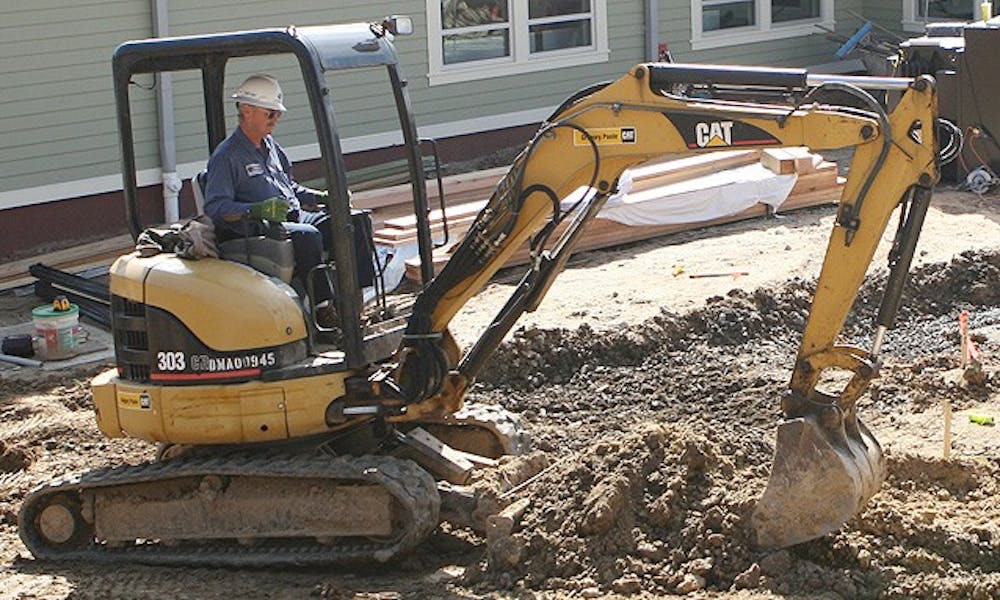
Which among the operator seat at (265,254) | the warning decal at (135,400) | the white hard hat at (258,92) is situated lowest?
the warning decal at (135,400)

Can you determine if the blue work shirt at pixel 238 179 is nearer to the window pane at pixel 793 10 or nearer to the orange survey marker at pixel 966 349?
the orange survey marker at pixel 966 349

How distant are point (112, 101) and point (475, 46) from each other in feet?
14.8

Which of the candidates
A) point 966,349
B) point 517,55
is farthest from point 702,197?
point 966,349

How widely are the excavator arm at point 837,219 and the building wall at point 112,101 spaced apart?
699 cm

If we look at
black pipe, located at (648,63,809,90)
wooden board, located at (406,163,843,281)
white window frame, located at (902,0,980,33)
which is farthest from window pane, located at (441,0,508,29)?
black pipe, located at (648,63,809,90)

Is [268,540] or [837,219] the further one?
[268,540]

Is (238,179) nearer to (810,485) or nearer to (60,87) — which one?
(810,485)

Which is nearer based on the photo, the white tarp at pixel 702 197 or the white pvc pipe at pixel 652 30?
the white tarp at pixel 702 197

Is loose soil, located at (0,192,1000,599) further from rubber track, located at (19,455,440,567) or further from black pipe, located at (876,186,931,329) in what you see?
black pipe, located at (876,186,931,329)

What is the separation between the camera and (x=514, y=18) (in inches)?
722

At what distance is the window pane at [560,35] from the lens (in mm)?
18766

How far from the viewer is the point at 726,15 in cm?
2072

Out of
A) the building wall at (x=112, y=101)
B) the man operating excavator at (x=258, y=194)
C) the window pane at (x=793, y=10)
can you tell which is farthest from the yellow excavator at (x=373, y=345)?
the window pane at (x=793, y=10)

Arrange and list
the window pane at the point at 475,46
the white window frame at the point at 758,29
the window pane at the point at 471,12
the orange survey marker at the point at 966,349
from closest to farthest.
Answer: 1. the orange survey marker at the point at 966,349
2. the window pane at the point at 471,12
3. the window pane at the point at 475,46
4. the white window frame at the point at 758,29
